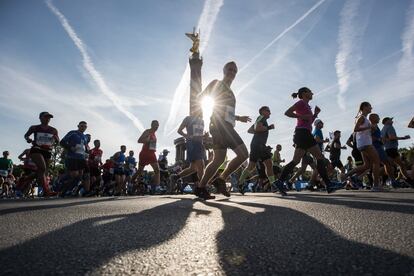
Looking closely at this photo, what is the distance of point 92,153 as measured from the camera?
11688 mm

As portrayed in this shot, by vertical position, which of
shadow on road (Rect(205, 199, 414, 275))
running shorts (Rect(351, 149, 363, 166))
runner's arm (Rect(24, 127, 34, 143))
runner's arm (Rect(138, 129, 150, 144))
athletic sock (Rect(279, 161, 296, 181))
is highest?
runner's arm (Rect(138, 129, 150, 144))

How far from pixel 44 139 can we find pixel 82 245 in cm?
665

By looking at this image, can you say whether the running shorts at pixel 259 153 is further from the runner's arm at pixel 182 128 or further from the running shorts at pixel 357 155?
the running shorts at pixel 357 155

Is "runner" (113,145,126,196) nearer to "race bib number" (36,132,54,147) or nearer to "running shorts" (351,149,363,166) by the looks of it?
"race bib number" (36,132,54,147)

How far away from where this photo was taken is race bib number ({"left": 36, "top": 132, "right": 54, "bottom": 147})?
7.51 meters

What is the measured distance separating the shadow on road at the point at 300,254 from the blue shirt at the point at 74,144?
23.7 feet

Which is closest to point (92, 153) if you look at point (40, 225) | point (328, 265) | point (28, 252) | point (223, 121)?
point (223, 121)

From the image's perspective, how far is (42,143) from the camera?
297 inches

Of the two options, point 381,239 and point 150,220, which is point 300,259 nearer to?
point 381,239

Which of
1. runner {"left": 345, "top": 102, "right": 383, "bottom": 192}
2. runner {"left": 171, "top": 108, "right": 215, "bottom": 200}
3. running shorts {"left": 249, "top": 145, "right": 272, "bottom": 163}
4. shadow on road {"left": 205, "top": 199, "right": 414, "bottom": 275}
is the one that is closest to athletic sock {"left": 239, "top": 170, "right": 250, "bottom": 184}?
running shorts {"left": 249, "top": 145, "right": 272, "bottom": 163}

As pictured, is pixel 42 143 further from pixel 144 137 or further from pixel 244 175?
pixel 244 175

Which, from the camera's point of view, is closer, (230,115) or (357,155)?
(230,115)

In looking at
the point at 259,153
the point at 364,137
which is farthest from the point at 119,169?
the point at 364,137

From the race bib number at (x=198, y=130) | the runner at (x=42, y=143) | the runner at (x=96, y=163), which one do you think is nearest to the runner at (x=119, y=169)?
the runner at (x=96, y=163)
